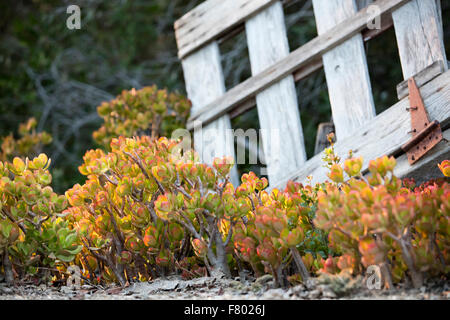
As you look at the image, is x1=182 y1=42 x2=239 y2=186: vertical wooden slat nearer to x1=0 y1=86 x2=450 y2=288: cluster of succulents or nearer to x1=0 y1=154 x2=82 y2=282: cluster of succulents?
x1=0 y1=86 x2=450 y2=288: cluster of succulents

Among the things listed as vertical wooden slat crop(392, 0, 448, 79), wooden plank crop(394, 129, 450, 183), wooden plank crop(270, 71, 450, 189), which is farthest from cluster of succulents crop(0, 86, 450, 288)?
vertical wooden slat crop(392, 0, 448, 79)

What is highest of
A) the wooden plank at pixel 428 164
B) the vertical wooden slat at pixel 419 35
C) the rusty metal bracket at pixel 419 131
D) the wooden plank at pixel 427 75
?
the vertical wooden slat at pixel 419 35

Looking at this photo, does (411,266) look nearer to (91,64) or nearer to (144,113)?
(144,113)

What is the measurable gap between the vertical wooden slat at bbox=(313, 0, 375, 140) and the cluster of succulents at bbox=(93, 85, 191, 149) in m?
0.79

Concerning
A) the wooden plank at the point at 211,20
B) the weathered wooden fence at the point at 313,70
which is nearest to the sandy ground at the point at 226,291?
the weathered wooden fence at the point at 313,70

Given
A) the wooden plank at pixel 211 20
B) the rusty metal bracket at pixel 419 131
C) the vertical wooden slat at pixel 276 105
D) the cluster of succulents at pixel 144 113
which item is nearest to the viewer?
the rusty metal bracket at pixel 419 131

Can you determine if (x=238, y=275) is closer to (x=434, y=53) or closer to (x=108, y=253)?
(x=108, y=253)

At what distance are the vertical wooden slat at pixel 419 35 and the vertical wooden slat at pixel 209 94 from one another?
0.90 metres

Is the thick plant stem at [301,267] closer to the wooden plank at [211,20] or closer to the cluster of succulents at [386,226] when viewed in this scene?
the cluster of succulents at [386,226]

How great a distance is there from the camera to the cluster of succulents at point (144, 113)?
2.62m

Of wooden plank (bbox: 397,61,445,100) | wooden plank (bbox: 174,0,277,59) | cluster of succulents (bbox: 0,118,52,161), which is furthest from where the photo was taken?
cluster of succulents (bbox: 0,118,52,161)

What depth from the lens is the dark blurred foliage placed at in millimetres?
4457
